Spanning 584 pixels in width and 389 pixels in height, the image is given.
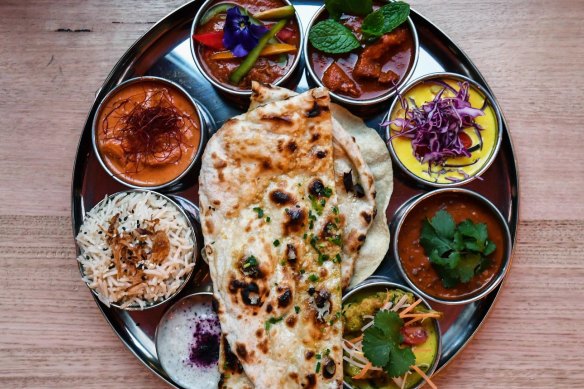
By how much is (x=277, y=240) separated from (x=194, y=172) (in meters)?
0.80

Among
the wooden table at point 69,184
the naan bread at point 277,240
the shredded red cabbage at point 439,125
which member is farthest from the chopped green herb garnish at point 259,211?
the wooden table at point 69,184

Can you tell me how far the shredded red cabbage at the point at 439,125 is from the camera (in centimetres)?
360

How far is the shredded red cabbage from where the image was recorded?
360 centimetres

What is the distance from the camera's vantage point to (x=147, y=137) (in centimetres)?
356

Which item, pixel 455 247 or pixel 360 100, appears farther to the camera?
pixel 360 100

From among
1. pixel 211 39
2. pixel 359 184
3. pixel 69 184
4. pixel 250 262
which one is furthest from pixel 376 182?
pixel 69 184

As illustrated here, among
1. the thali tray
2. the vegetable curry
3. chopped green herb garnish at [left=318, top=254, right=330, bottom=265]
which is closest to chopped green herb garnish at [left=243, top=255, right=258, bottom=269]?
chopped green herb garnish at [left=318, top=254, right=330, bottom=265]

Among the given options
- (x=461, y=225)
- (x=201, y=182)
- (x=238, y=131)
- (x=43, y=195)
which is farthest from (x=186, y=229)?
(x=461, y=225)

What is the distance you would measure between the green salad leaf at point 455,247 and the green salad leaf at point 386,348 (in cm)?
42

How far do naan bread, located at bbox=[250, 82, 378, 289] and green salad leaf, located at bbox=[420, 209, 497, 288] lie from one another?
1.24 ft

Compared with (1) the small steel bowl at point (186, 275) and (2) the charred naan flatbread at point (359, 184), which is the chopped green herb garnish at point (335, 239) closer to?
(2) the charred naan flatbread at point (359, 184)

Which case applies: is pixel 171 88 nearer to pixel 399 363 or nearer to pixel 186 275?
pixel 186 275

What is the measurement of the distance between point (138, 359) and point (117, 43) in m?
2.08

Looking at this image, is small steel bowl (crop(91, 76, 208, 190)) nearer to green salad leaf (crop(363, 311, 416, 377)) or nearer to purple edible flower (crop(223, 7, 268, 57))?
purple edible flower (crop(223, 7, 268, 57))
